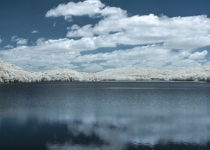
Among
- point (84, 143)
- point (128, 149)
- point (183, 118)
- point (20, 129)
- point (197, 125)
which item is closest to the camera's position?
point (128, 149)

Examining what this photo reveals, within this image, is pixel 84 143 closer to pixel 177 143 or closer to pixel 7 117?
pixel 177 143

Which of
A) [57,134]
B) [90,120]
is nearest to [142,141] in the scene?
[57,134]

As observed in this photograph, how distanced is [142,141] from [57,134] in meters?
8.89

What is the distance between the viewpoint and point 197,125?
1228 inches

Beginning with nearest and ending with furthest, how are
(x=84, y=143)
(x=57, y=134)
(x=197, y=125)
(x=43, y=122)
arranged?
(x=84, y=143) < (x=57, y=134) < (x=197, y=125) < (x=43, y=122)

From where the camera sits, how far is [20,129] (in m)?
29.3

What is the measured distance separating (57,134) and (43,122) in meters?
7.13

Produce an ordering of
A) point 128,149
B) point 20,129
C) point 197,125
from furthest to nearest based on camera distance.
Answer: point 197,125 < point 20,129 < point 128,149

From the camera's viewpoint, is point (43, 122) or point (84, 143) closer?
point (84, 143)

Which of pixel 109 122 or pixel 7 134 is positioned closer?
pixel 7 134

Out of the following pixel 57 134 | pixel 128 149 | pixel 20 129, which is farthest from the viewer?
pixel 20 129

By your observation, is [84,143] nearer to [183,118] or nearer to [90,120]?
[90,120]

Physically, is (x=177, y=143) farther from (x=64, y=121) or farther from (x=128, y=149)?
(x=64, y=121)

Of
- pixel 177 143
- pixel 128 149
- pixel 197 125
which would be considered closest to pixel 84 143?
pixel 128 149
